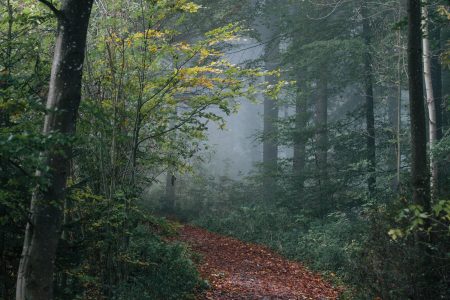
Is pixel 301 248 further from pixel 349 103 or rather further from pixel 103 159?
pixel 349 103

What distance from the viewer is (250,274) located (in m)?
9.97

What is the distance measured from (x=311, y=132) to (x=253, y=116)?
4009 centimetres

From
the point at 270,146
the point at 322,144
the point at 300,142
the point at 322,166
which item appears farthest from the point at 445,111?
the point at 270,146

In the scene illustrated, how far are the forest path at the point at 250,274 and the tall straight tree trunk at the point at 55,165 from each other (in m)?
4.32

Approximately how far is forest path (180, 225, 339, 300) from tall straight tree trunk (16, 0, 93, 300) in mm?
4322

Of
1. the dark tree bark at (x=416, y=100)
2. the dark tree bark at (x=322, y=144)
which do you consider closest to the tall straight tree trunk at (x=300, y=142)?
the dark tree bark at (x=322, y=144)

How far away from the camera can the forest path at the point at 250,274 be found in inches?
332

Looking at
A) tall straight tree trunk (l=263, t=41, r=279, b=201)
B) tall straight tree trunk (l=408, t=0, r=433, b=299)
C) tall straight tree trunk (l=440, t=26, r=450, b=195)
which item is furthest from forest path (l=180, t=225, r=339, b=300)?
tall straight tree trunk (l=263, t=41, r=279, b=201)

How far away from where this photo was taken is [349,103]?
91.7 feet

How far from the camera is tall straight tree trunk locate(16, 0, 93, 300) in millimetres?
3881

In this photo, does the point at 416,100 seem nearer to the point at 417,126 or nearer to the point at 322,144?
the point at 417,126

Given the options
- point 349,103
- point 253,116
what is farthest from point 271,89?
point 253,116

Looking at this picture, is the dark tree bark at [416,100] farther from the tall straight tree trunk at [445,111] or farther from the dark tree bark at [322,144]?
the dark tree bark at [322,144]

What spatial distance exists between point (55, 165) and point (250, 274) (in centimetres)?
695
